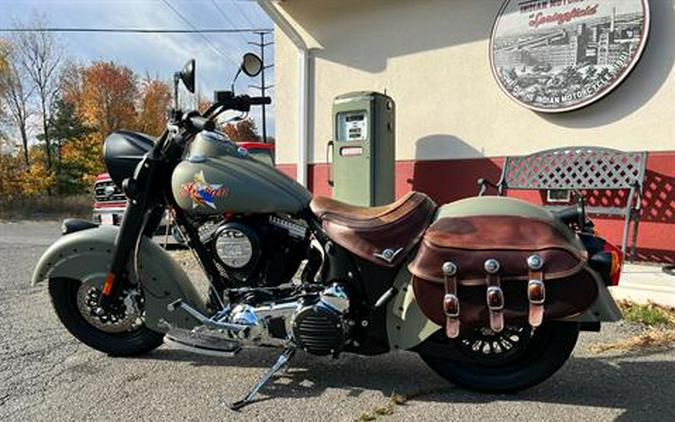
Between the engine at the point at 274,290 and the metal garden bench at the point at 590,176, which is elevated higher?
the metal garden bench at the point at 590,176

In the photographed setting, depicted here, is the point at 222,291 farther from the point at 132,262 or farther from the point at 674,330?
the point at 674,330

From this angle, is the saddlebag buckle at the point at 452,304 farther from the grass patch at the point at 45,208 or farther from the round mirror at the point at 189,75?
the grass patch at the point at 45,208

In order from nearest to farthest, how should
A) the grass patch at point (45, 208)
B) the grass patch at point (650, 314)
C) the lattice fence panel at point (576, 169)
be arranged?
the grass patch at point (650, 314) → the lattice fence panel at point (576, 169) → the grass patch at point (45, 208)

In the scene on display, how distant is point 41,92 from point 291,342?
27153 millimetres

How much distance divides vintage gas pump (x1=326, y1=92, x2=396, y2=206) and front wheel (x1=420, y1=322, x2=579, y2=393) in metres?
4.02

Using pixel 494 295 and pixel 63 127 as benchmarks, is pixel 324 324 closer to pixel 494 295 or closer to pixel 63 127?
pixel 494 295

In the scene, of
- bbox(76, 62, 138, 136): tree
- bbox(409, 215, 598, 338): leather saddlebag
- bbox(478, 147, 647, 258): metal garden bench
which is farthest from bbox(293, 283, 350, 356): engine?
bbox(76, 62, 138, 136): tree

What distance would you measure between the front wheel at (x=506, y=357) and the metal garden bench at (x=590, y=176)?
2.55 meters

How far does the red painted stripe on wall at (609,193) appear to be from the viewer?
203 inches

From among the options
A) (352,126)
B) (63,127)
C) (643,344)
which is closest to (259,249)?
(643,344)

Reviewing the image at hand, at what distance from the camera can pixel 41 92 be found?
24.8 metres

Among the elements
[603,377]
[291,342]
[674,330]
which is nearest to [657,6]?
[674,330]

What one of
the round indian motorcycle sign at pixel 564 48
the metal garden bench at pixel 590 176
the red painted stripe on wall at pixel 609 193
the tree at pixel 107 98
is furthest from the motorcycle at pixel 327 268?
the tree at pixel 107 98

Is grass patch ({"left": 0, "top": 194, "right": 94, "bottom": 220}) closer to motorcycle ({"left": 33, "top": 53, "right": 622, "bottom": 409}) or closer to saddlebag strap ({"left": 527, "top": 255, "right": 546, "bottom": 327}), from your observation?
motorcycle ({"left": 33, "top": 53, "right": 622, "bottom": 409})
